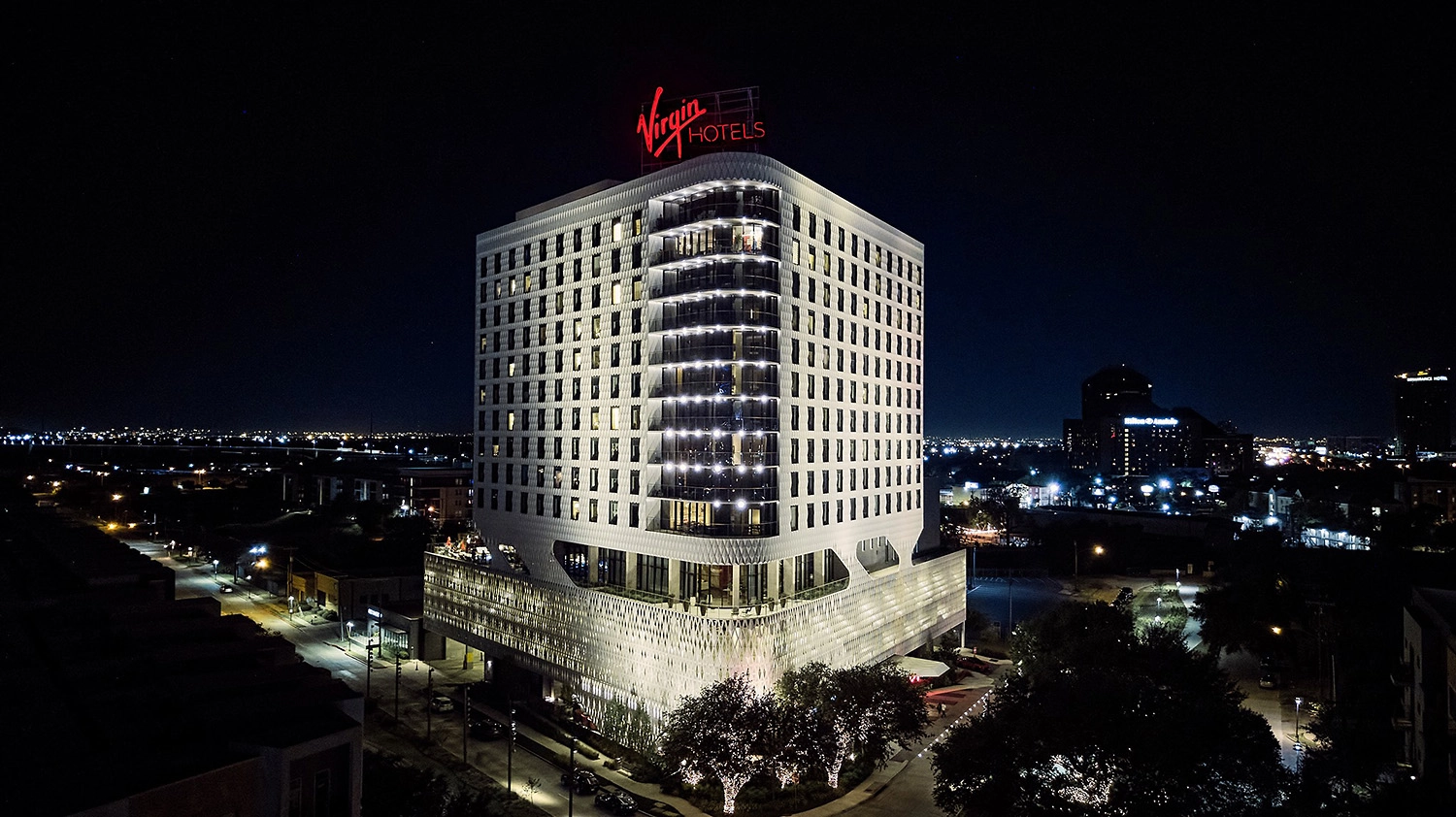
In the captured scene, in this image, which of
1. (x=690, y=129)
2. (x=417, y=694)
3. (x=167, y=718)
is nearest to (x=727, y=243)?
(x=690, y=129)

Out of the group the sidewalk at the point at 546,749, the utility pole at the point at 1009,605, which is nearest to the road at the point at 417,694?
the sidewalk at the point at 546,749

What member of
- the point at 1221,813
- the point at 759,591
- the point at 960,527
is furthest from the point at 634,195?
the point at 960,527

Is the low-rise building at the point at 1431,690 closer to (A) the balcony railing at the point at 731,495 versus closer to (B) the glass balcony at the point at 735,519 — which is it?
(B) the glass balcony at the point at 735,519

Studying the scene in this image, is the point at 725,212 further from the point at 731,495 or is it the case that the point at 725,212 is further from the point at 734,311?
the point at 731,495

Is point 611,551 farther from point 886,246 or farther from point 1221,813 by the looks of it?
point 1221,813

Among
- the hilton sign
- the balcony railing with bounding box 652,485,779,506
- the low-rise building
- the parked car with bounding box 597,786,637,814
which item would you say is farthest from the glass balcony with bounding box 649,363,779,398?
the low-rise building

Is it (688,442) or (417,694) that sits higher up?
(688,442)
